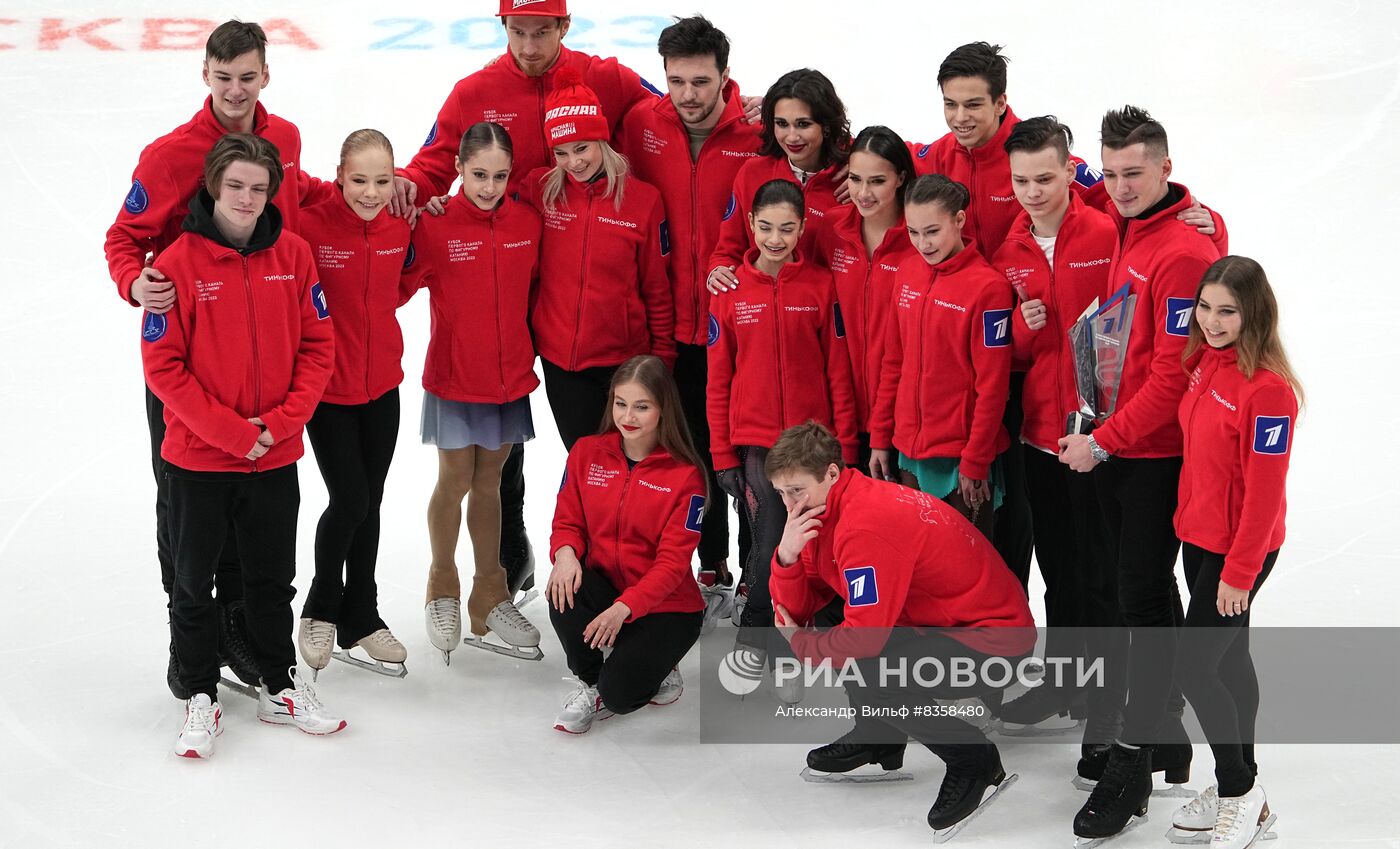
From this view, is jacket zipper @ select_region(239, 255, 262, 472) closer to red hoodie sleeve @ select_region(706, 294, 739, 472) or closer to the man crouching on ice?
red hoodie sleeve @ select_region(706, 294, 739, 472)

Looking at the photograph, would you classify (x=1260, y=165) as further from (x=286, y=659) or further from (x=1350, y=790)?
(x=286, y=659)

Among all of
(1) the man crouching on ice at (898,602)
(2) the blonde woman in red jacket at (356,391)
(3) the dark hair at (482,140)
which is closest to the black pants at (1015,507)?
(1) the man crouching on ice at (898,602)

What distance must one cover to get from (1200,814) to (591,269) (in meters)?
2.34

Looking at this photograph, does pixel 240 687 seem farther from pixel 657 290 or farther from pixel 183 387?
pixel 657 290

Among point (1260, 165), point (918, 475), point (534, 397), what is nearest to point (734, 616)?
point (918, 475)

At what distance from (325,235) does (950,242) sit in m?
1.84

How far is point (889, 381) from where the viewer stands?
4.10m

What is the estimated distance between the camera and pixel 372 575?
179 inches

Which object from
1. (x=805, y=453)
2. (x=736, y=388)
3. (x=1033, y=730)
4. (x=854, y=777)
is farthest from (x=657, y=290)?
(x=1033, y=730)

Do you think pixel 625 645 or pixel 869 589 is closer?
pixel 869 589

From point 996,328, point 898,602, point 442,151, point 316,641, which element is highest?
point 442,151

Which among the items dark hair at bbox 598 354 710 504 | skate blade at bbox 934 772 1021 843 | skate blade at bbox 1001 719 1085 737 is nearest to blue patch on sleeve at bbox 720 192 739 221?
dark hair at bbox 598 354 710 504

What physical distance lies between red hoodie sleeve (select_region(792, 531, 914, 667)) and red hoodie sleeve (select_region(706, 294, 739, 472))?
82 cm

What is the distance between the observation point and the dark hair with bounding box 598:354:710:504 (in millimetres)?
4191
